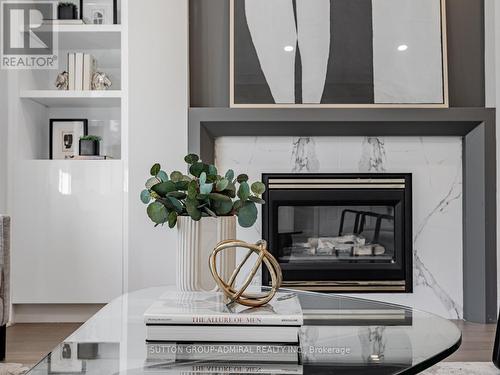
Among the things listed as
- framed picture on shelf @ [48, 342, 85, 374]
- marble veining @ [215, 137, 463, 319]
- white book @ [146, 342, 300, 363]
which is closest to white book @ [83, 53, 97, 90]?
marble veining @ [215, 137, 463, 319]

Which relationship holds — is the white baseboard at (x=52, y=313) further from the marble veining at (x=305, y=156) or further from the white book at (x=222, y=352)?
the white book at (x=222, y=352)

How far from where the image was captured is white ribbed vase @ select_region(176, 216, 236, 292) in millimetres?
1559

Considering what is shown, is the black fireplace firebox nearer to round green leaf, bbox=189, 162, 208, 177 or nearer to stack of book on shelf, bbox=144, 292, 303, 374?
round green leaf, bbox=189, 162, 208, 177

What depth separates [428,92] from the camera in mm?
3201

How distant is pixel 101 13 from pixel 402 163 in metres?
2.19

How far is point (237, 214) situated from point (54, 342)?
5.39 feet

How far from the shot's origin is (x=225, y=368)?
95 centimetres

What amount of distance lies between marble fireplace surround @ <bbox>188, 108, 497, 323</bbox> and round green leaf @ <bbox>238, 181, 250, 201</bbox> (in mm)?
1595

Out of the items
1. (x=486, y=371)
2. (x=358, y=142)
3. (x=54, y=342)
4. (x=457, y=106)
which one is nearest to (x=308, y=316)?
(x=486, y=371)

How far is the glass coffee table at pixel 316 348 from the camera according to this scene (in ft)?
3.18

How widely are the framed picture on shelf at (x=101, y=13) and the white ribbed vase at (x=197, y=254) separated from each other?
246 cm

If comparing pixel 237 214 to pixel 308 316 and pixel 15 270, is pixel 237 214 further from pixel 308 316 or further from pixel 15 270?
pixel 15 270

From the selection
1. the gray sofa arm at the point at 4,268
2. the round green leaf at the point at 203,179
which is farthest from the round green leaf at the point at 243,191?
the gray sofa arm at the point at 4,268

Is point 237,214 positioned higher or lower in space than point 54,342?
higher
